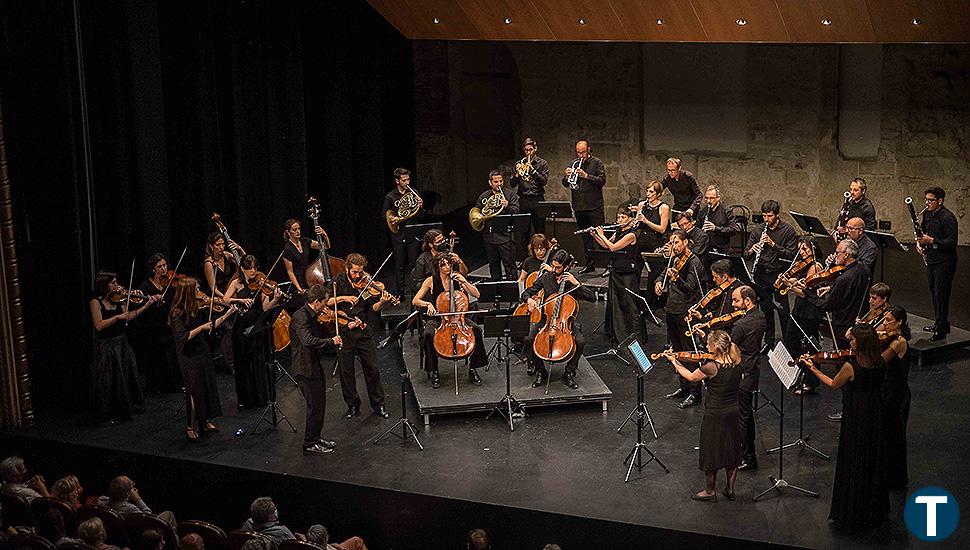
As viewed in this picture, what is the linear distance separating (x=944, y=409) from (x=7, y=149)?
344 inches

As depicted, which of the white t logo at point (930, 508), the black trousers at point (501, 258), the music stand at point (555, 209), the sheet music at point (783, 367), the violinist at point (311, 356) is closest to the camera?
the white t logo at point (930, 508)

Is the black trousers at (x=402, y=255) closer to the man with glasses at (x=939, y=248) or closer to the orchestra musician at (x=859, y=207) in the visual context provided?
the orchestra musician at (x=859, y=207)

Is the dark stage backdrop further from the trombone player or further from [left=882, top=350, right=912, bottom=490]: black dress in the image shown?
[left=882, top=350, right=912, bottom=490]: black dress

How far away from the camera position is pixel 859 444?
8.52 metres

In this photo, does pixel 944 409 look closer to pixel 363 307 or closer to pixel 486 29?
pixel 363 307

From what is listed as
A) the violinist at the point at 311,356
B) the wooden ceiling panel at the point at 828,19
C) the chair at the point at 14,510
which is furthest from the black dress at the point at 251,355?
the wooden ceiling panel at the point at 828,19

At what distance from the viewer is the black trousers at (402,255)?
1359cm

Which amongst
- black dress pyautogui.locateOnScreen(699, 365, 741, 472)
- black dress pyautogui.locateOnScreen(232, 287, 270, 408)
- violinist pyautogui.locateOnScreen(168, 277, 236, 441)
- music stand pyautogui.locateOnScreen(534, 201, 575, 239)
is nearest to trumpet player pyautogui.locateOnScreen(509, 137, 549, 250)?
music stand pyautogui.locateOnScreen(534, 201, 575, 239)

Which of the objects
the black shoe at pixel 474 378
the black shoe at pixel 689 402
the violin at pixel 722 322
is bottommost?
the black shoe at pixel 689 402

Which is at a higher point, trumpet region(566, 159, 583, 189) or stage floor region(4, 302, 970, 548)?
trumpet region(566, 159, 583, 189)

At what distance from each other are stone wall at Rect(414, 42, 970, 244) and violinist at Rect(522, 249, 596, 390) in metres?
5.06

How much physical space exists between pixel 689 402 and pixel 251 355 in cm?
406

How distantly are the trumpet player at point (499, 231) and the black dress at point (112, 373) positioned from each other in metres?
4.26

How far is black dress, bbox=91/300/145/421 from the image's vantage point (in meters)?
11.0
